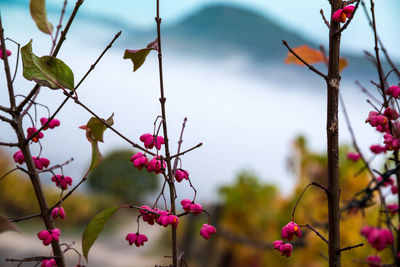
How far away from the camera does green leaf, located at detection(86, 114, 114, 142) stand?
0.47 meters

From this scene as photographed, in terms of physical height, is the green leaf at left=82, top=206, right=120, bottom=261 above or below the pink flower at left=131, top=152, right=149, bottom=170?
below

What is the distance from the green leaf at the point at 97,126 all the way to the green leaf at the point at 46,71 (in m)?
0.04

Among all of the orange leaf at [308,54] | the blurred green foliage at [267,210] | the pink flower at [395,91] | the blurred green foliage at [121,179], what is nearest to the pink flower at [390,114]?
the pink flower at [395,91]

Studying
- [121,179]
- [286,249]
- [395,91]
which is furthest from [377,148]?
[121,179]

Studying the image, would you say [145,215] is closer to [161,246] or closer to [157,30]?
[157,30]

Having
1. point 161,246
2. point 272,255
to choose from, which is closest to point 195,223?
point 272,255

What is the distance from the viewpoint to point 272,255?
2.68m

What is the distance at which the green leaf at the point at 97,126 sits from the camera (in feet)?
1.53

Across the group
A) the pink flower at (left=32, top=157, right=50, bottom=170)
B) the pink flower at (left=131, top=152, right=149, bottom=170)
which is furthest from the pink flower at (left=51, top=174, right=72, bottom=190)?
the pink flower at (left=131, top=152, right=149, bottom=170)

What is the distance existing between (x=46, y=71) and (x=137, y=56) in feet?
0.32

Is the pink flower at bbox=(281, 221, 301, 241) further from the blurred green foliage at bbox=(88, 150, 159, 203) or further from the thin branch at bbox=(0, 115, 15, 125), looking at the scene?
→ the blurred green foliage at bbox=(88, 150, 159, 203)

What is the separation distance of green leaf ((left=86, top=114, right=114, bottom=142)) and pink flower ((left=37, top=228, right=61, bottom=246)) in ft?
0.37

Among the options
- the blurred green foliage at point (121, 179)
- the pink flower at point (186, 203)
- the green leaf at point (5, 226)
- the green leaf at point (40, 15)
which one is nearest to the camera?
the green leaf at point (5, 226)

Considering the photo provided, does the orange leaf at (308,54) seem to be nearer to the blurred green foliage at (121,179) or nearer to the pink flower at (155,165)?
the pink flower at (155,165)
